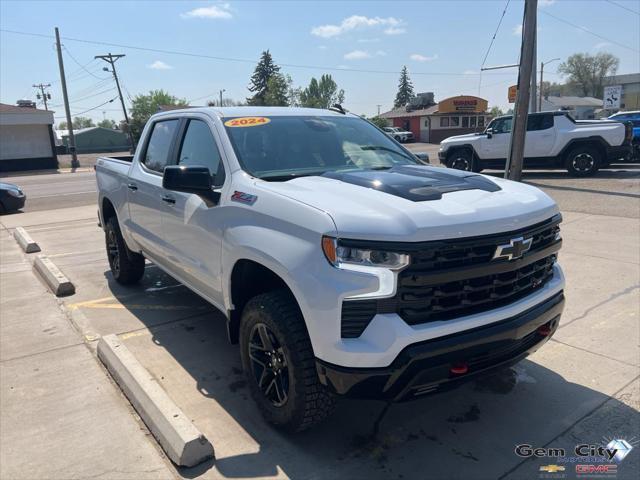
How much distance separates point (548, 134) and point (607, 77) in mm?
95700

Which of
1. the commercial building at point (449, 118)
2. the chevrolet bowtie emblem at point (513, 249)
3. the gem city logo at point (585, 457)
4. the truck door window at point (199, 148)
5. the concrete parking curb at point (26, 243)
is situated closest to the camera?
the chevrolet bowtie emblem at point (513, 249)

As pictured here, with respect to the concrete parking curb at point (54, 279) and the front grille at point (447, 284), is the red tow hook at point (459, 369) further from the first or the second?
the concrete parking curb at point (54, 279)

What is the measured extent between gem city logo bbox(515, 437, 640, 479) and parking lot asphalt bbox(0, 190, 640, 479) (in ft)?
0.10

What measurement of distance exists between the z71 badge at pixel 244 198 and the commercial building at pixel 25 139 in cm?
3382

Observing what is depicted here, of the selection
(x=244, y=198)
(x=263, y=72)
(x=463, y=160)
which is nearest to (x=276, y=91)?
(x=263, y=72)

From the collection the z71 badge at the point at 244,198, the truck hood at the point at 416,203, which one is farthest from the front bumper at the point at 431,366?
the z71 badge at the point at 244,198

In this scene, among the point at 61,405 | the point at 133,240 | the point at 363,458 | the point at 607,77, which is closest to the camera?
the point at 363,458

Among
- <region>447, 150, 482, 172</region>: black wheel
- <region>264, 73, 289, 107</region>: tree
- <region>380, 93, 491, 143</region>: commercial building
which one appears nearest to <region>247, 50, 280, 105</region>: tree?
<region>264, 73, 289, 107</region>: tree

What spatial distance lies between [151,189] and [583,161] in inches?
560

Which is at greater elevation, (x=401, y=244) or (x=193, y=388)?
(x=401, y=244)

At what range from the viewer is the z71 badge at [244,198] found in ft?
10.1

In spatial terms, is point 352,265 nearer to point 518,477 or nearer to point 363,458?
point 363,458

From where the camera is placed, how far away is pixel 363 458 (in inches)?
113

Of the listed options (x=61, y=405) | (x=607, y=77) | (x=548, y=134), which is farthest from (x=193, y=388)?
(x=607, y=77)
